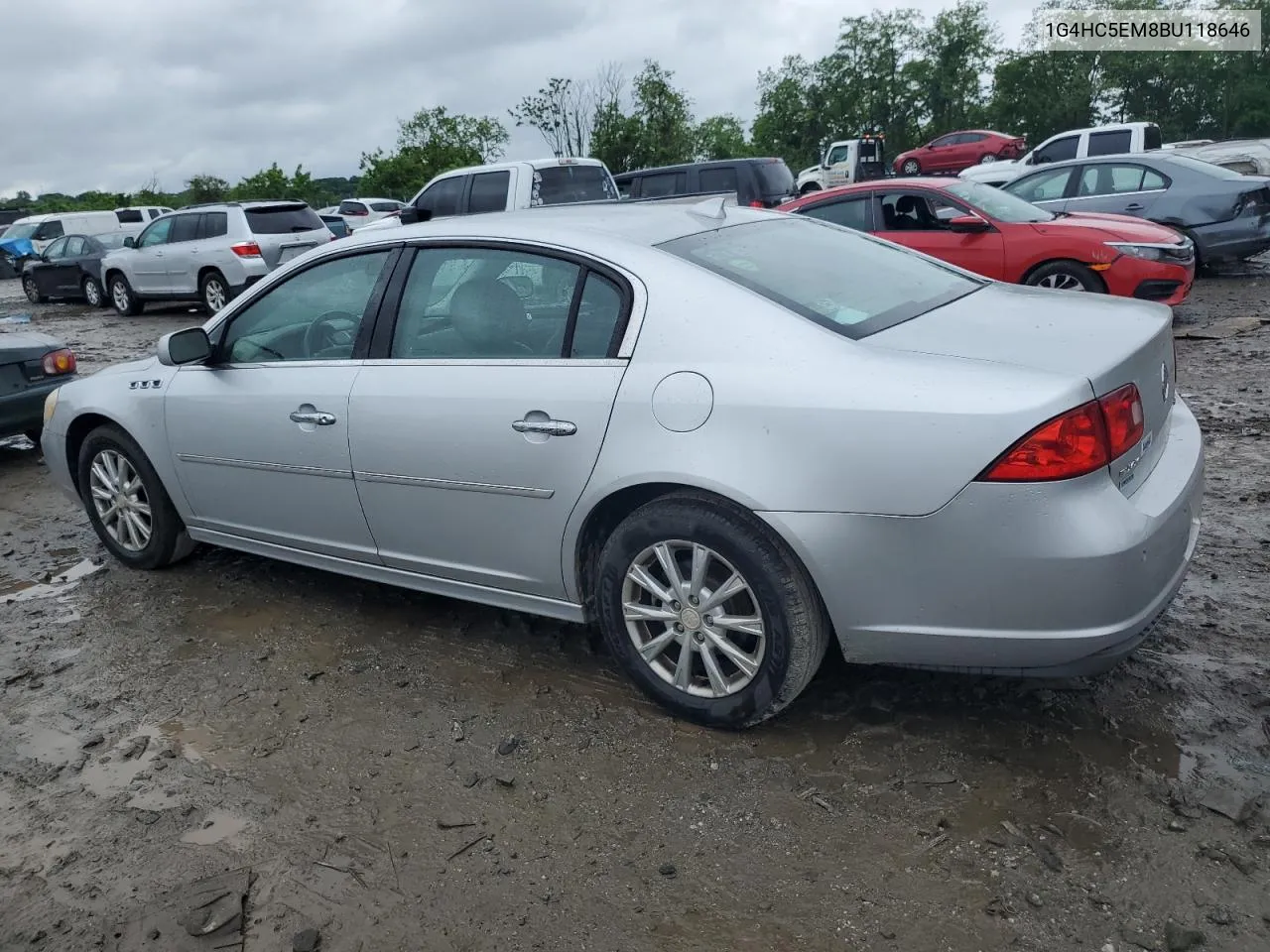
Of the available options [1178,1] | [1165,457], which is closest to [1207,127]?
[1178,1]

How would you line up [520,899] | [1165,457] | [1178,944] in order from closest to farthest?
[1178,944], [520,899], [1165,457]

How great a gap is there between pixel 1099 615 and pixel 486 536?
1.90 metres

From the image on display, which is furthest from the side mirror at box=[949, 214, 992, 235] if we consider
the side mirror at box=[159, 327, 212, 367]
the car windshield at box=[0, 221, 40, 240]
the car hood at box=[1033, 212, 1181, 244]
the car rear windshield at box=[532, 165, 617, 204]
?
the car windshield at box=[0, 221, 40, 240]

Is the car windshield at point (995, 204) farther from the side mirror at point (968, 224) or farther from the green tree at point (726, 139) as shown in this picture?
the green tree at point (726, 139)

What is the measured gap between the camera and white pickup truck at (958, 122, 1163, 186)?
18.6m

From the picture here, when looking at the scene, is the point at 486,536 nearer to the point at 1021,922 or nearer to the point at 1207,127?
the point at 1021,922

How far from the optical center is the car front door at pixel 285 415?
3934 mm

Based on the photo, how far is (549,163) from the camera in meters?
13.2

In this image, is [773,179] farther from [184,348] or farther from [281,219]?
[184,348]

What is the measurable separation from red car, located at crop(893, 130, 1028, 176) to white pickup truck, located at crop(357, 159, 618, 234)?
2315 cm

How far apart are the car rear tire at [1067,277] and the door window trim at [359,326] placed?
6.47m

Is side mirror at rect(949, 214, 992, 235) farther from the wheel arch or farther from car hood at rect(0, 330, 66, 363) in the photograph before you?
car hood at rect(0, 330, 66, 363)

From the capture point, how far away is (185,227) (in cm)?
1631

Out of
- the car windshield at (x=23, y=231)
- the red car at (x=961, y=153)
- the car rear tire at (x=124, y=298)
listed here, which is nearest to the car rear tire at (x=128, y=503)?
the car rear tire at (x=124, y=298)
